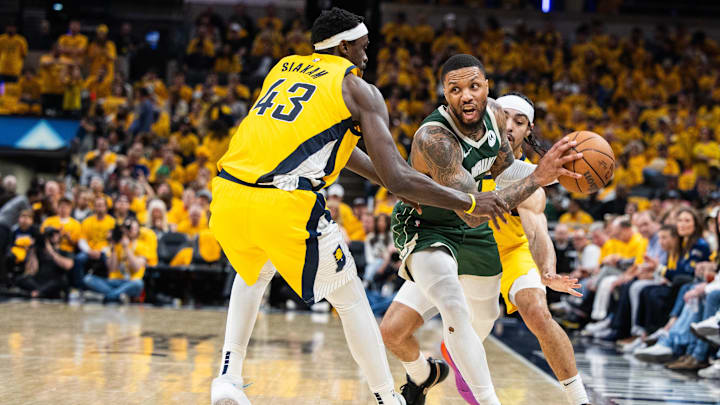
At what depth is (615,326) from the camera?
29.8 ft

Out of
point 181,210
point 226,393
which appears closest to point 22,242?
point 181,210

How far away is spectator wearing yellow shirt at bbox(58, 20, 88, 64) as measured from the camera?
17891 mm

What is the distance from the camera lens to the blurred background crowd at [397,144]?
949 cm

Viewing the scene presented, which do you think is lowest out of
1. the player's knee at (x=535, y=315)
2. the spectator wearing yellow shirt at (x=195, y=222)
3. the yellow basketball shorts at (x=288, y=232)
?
the spectator wearing yellow shirt at (x=195, y=222)

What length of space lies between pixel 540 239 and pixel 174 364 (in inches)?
118

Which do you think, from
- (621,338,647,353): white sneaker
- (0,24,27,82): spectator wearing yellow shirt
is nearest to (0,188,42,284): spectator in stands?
(0,24,27,82): spectator wearing yellow shirt

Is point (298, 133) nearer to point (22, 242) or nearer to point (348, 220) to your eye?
point (348, 220)

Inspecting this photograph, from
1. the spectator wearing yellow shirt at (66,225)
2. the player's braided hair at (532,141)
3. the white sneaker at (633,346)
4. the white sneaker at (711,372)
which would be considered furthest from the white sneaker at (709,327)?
the spectator wearing yellow shirt at (66,225)

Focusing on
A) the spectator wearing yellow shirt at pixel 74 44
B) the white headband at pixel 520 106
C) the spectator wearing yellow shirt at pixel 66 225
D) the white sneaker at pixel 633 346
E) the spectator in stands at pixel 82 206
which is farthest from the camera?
the spectator wearing yellow shirt at pixel 74 44

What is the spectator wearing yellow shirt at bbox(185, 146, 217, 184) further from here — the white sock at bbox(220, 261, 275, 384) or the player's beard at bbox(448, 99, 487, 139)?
the white sock at bbox(220, 261, 275, 384)

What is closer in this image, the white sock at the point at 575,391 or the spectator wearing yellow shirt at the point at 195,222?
the white sock at the point at 575,391

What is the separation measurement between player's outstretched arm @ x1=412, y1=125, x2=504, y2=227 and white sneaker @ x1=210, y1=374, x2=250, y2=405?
1.37 meters

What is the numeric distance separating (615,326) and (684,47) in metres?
13.8

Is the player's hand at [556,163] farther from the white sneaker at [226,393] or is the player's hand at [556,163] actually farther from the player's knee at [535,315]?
the white sneaker at [226,393]
